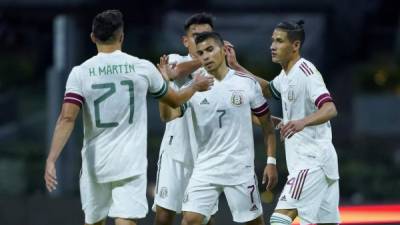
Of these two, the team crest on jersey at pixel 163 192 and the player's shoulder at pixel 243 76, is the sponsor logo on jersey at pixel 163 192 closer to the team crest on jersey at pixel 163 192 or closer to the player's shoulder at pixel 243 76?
the team crest on jersey at pixel 163 192

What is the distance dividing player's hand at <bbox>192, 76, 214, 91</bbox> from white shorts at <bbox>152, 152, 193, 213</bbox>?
41.9 inches

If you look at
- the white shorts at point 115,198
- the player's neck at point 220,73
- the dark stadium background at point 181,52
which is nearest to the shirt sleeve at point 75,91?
the white shorts at point 115,198

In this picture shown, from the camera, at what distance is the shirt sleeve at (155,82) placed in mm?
9984

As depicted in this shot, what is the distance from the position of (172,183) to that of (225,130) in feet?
2.56

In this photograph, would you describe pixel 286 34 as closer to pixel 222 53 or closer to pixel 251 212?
pixel 222 53

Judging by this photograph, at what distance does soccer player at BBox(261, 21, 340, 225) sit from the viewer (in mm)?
10555

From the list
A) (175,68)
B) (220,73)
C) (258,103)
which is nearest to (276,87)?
(258,103)

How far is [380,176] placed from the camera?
52.8 feet

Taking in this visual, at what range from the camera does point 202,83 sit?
33.9 ft

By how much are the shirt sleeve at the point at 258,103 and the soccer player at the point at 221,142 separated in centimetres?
1

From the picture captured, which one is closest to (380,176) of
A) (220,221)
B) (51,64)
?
(220,221)

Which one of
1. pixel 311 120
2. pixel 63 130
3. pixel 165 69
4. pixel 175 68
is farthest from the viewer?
pixel 175 68

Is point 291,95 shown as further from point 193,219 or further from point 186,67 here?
point 193,219

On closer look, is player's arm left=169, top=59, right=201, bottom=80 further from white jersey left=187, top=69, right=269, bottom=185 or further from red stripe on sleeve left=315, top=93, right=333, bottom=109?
red stripe on sleeve left=315, top=93, right=333, bottom=109
